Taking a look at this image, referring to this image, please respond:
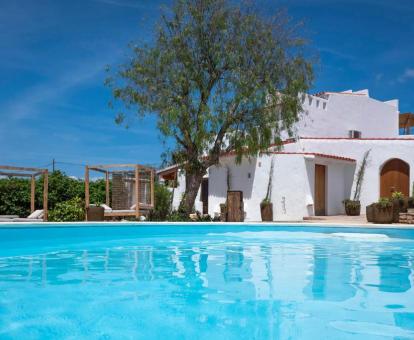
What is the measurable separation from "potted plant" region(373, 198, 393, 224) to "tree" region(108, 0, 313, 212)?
160 inches

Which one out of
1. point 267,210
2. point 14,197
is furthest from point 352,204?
point 14,197

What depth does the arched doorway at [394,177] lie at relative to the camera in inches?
762

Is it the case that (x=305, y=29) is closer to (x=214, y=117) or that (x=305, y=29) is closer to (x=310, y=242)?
(x=214, y=117)

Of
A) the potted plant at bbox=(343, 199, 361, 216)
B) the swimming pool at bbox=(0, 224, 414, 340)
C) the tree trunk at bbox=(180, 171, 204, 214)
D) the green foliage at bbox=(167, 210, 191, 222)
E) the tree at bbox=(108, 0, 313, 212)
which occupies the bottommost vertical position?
the swimming pool at bbox=(0, 224, 414, 340)

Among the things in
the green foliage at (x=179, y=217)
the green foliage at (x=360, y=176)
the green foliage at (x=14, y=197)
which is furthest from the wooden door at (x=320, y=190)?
the green foliage at (x=14, y=197)

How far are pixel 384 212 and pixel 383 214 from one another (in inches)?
2.7

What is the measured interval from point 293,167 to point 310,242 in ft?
27.9

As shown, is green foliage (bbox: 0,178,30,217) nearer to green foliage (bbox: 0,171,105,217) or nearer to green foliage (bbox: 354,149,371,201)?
green foliage (bbox: 0,171,105,217)

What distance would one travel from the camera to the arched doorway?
1934 centimetres

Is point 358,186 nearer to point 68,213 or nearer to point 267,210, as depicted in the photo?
point 267,210

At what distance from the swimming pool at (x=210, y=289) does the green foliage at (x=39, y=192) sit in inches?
276

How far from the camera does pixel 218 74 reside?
15875 millimetres

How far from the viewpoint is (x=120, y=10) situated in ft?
62.6

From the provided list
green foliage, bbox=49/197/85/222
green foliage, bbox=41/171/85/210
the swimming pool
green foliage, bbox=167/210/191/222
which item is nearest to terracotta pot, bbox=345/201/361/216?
green foliage, bbox=167/210/191/222
